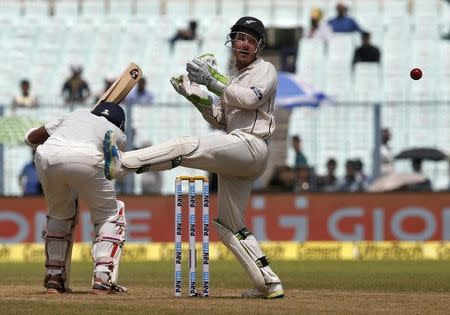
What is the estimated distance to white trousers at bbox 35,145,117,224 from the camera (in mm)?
9930

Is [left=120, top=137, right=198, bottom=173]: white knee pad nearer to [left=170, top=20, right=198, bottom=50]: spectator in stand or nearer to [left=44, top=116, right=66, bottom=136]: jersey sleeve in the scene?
[left=44, top=116, right=66, bottom=136]: jersey sleeve

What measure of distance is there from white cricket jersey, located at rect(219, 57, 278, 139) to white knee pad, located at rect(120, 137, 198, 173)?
0.42 m

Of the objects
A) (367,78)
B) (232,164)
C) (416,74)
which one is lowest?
(232,164)

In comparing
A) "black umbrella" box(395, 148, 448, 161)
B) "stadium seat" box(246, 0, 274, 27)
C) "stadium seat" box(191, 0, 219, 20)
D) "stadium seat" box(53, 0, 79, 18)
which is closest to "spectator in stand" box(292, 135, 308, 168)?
"black umbrella" box(395, 148, 448, 161)

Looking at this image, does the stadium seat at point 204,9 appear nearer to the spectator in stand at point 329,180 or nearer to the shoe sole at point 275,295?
the spectator in stand at point 329,180

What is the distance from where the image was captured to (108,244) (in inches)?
402

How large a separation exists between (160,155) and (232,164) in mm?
551

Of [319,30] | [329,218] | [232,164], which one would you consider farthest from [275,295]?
[319,30]

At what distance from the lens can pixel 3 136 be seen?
1872 centimetres

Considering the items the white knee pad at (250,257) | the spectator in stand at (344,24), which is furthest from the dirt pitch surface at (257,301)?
the spectator in stand at (344,24)

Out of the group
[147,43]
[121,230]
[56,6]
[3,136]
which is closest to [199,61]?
[121,230]

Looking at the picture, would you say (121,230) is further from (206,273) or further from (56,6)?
(56,6)

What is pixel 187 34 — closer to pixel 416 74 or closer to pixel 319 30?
pixel 319 30

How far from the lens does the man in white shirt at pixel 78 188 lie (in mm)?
9977
